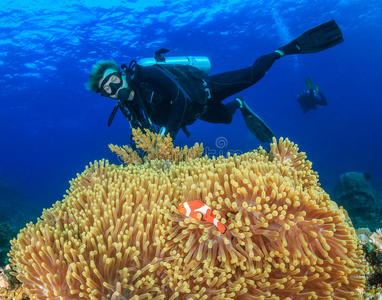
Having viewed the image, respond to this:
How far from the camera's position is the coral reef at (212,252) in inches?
57.6

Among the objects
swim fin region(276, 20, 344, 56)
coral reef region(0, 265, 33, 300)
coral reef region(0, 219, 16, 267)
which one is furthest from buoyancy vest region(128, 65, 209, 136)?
coral reef region(0, 219, 16, 267)

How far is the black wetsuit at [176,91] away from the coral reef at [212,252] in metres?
2.73

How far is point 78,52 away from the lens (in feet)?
76.2

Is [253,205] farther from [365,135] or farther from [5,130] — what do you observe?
[365,135]

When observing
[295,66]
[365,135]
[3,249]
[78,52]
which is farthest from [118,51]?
[365,135]

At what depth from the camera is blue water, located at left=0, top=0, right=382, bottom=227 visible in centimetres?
2002

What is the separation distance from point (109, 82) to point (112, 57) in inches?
935

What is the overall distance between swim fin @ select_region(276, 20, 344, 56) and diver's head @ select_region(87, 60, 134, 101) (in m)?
4.27

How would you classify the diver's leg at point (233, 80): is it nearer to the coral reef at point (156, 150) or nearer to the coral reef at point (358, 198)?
the coral reef at point (156, 150)

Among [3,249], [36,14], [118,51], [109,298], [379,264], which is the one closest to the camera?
[109,298]

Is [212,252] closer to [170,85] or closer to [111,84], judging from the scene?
[170,85]

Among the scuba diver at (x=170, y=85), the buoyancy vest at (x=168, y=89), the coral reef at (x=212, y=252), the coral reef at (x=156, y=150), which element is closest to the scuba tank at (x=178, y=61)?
the scuba diver at (x=170, y=85)

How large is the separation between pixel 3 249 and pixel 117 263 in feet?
26.4

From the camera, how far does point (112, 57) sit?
2548 cm
